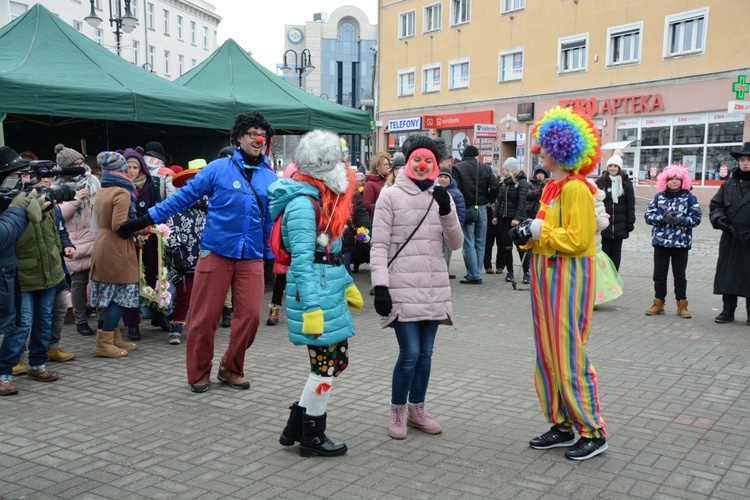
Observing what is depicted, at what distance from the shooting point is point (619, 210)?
9.28 metres

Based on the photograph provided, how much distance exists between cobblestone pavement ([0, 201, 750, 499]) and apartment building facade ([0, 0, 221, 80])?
4228 centimetres

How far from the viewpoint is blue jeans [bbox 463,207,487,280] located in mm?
10766

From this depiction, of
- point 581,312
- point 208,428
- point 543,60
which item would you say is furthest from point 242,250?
point 543,60

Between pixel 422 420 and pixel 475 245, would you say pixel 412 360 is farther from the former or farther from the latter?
pixel 475 245

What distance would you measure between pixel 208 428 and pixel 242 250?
1.38m

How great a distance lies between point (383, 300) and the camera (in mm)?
4047

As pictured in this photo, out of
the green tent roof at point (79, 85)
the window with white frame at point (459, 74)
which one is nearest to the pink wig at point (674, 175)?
the green tent roof at point (79, 85)

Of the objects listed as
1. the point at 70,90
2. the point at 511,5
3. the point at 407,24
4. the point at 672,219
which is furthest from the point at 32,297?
the point at 407,24

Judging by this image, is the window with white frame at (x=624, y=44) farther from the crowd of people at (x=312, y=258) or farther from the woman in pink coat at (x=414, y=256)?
the woman in pink coat at (x=414, y=256)

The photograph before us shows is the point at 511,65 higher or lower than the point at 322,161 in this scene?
higher

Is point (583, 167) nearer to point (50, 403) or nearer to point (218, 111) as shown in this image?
point (50, 403)

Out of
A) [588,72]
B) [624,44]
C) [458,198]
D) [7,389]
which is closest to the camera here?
[7,389]

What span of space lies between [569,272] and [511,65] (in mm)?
32041

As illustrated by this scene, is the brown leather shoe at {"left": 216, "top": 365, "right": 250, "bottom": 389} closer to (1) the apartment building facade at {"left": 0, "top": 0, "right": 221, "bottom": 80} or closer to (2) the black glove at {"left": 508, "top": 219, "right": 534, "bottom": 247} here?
(2) the black glove at {"left": 508, "top": 219, "right": 534, "bottom": 247}
